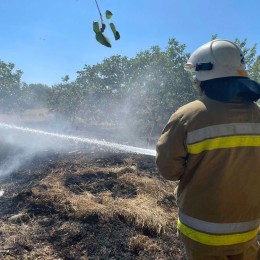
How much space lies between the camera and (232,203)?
1.83 meters

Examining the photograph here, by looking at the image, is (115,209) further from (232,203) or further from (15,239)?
(232,203)

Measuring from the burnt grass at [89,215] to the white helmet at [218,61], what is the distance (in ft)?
7.60

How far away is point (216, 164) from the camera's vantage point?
1798 millimetres

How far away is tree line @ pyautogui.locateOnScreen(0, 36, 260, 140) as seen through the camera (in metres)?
24.1

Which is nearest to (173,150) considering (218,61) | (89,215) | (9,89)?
(218,61)

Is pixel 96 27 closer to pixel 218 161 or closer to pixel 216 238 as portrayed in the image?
pixel 218 161

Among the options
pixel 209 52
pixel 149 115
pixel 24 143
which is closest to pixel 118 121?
pixel 149 115

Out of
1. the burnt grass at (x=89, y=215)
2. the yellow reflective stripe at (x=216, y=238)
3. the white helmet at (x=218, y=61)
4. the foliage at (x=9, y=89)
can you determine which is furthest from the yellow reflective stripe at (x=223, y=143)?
the foliage at (x=9, y=89)

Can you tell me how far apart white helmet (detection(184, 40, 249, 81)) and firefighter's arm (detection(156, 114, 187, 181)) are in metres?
0.38

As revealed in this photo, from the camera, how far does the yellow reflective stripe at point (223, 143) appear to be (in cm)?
178

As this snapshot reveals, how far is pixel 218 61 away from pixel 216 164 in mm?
678

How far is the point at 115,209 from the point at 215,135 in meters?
2.85

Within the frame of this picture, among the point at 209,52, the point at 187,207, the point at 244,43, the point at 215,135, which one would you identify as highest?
the point at 244,43

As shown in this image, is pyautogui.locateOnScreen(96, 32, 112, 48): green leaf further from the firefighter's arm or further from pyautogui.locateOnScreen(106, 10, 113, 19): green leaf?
the firefighter's arm
